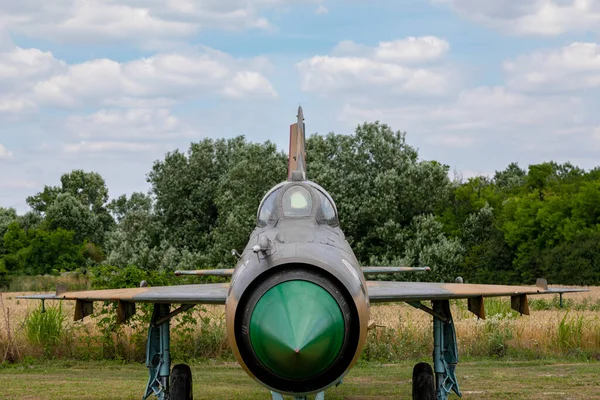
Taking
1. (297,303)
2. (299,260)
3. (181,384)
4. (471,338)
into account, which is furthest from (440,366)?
(471,338)

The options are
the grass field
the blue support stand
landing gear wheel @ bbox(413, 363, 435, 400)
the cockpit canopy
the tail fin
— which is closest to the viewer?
the cockpit canopy

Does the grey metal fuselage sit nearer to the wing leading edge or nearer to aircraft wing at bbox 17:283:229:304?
the wing leading edge

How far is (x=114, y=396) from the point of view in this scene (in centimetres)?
1374

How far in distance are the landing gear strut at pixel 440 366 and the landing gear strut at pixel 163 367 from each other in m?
3.27

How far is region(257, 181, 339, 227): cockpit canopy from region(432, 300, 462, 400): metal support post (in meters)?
3.30

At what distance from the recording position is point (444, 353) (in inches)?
495

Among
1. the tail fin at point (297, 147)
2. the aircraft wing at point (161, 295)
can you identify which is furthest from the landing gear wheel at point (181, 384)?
the tail fin at point (297, 147)

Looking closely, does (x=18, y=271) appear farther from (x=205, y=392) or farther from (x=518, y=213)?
(x=205, y=392)

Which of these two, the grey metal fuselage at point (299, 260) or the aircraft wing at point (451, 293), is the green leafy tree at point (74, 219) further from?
the grey metal fuselage at point (299, 260)

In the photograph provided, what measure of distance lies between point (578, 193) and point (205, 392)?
197ft

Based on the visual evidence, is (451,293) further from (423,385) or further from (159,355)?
(159,355)

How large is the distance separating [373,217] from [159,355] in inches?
1637

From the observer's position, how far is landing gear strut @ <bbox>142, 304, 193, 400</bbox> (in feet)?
39.3

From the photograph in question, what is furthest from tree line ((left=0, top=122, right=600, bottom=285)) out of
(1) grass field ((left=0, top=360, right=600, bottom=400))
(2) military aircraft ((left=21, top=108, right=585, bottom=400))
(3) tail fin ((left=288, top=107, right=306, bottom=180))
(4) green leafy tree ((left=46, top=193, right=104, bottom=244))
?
(2) military aircraft ((left=21, top=108, right=585, bottom=400))
